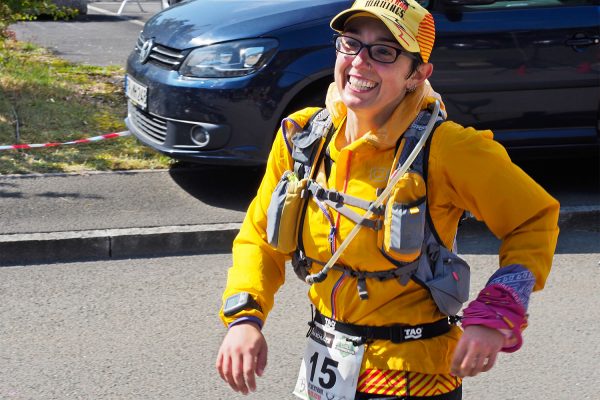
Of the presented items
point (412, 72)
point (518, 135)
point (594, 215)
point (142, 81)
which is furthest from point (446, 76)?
point (412, 72)

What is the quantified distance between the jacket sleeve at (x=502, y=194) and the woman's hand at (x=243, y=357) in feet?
1.97

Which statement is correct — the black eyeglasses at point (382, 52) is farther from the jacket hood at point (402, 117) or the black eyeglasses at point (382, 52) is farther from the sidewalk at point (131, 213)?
the sidewalk at point (131, 213)

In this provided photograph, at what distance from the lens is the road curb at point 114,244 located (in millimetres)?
6309

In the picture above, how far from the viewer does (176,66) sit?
7031 millimetres

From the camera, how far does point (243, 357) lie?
259 cm

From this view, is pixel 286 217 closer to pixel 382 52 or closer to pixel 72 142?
pixel 382 52

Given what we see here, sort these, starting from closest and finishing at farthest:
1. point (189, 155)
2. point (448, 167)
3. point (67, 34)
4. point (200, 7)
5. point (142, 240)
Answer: point (448, 167) < point (142, 240) < point (189, 155) < point (200, 7) < point (67, 34)

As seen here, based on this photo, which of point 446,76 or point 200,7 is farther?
point 200,7

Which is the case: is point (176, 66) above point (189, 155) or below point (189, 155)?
above

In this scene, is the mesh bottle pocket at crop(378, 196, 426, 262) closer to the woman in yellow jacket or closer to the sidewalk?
the woman in yellow jacket

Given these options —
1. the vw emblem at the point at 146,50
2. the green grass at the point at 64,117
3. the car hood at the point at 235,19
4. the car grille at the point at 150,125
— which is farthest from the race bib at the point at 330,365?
the green grass at the point at 64,117

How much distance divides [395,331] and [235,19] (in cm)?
466

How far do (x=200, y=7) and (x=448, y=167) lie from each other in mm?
5136

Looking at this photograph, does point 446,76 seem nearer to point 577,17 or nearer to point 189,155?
point 577,17
